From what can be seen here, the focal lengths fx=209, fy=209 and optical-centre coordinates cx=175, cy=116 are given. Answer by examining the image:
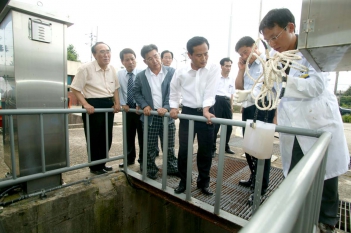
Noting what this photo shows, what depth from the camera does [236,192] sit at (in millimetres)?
2609

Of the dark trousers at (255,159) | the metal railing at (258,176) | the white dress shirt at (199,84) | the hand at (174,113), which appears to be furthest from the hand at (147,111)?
the dark trousers at (255,159)

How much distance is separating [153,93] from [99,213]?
5.74ft

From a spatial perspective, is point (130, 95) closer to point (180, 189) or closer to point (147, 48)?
point (147, 48)

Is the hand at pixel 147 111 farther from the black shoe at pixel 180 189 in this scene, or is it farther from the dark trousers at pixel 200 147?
the black shoe at pixel 180 189

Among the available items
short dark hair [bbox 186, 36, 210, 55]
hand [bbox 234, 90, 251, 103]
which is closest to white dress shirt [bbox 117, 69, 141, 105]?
short dark hair [bbox 186, 36, 210, 55]

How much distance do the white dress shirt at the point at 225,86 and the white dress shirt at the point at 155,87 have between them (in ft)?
5.39

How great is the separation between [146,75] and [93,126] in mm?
1019

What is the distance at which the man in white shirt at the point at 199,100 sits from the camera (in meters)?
2.27

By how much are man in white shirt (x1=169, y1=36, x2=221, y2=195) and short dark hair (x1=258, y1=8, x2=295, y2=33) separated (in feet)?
2.58

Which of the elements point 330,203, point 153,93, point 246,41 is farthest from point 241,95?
point 153,93

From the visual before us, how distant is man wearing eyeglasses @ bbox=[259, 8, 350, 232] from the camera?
1.46 m

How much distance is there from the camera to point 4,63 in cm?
243

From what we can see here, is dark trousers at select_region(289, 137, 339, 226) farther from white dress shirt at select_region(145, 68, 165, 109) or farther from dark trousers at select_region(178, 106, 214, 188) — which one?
white dress shirt at select_region(145, 68, 165, 109)

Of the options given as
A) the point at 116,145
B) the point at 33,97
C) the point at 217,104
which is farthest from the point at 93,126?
the point at 217,104
